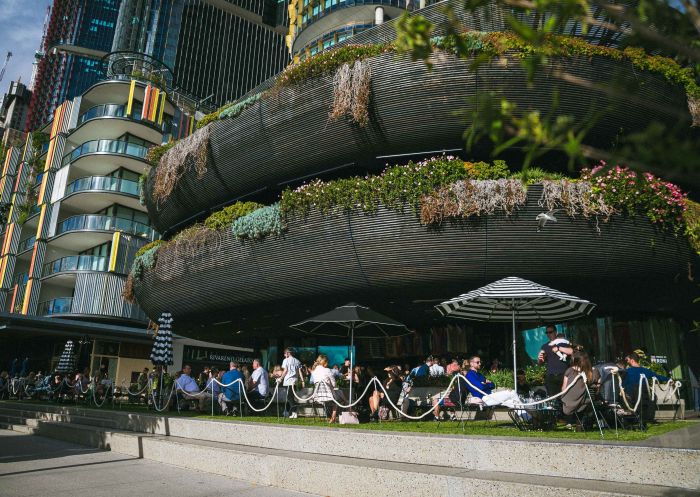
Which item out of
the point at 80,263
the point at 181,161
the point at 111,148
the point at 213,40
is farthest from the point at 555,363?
the point at 213,40

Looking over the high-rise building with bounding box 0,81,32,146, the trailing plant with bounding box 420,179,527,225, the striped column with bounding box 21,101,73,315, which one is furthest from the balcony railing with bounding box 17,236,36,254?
the high-rise building with bounding box 0,81,32,146

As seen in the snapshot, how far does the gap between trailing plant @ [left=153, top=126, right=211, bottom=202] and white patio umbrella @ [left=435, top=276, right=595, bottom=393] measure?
10.7 metres

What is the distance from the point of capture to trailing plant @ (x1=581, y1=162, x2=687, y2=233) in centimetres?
1320

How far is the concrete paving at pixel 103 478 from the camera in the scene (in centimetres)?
698

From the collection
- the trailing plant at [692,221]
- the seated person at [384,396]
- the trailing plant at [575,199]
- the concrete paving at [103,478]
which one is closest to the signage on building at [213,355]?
the seated person at [384,396]

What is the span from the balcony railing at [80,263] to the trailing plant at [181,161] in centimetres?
1864

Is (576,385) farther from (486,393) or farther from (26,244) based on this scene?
(26,244)

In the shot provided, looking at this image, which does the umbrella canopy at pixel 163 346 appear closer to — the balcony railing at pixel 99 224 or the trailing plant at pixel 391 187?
the trailing plant at pixel 391 187

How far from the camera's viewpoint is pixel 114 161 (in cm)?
3934

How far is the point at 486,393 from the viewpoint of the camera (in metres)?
9.93

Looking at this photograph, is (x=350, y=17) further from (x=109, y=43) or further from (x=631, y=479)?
(x=109, y=43)

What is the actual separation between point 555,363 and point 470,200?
5.40 meters

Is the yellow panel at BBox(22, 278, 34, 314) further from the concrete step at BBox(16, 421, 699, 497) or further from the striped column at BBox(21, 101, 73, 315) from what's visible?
the concrete step at BBox(16, 421, 699, 497)

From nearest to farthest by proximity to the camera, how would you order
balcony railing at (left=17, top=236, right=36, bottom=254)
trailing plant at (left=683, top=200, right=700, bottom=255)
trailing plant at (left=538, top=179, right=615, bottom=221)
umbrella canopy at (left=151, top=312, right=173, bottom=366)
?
trailing plant at (left=538, top=179, right=615, bottom=221) → trailing plant at (left=683, top=200, right=700, bottom=255) → umbrella canopy at (left=151, top=312, right=173, bottom=366) → balcony railing at (left=17, top=236, right=36, bottom=254)
